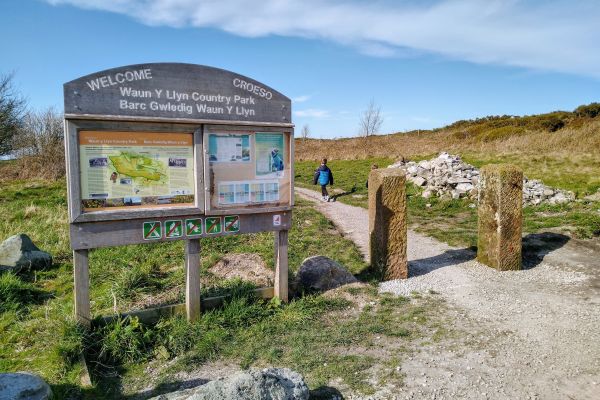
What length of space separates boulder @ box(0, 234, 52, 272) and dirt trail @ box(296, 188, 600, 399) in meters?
5.95

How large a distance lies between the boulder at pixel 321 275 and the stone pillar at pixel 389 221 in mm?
634

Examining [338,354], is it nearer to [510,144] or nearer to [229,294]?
[229,294]

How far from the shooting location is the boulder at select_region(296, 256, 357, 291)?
6.27 metres

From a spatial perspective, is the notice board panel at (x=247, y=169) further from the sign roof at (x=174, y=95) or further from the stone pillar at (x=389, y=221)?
the stone pillar at (x=389, y=221)

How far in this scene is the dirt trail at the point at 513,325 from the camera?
12.7 ft

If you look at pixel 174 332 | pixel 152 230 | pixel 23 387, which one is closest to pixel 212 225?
pixel 152 230

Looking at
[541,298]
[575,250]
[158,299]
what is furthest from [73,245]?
[575,250]

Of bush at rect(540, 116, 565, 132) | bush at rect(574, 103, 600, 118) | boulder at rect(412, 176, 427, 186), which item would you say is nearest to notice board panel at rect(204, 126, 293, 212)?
boulder at rect(412, 176, 427, 186)

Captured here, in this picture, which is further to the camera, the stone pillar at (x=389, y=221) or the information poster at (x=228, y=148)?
the stone pillar at (x=389, y=221)

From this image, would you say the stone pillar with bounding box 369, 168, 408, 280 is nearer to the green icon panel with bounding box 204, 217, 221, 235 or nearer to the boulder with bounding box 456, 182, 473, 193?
the green icon panel with bounding box 204, 217, 221, 235

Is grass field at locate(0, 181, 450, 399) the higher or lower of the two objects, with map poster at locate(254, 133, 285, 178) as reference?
lower

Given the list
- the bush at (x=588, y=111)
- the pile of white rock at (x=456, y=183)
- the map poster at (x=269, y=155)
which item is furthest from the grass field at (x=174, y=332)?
the bush at (x=588, y=111)

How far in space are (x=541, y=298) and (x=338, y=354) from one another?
3358mm

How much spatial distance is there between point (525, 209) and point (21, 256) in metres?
12.1
